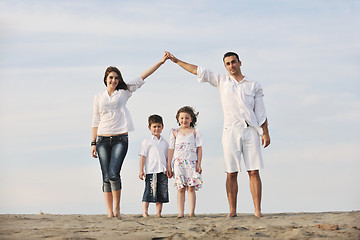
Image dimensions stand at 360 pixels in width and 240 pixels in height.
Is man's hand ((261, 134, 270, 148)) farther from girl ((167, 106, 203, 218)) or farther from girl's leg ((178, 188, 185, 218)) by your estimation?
girl's leg ((178, 188, 185, 218))

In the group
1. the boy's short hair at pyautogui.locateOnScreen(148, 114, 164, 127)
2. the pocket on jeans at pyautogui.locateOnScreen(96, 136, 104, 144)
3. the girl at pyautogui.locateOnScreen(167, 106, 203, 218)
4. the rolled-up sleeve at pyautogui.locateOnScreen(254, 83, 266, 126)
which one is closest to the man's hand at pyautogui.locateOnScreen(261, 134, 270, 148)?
the rolled-up sleeve at pyautogui.locateOnScreen(254, 83, 266, 126)

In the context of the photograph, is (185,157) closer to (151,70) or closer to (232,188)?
(232,188)

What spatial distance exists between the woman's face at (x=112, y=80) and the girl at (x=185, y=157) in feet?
3.70

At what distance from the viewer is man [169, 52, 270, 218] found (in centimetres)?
726

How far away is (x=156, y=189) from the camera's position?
8.06 m

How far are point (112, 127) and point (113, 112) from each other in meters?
0.24

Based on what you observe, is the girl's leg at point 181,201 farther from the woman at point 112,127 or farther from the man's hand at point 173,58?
the man's hand at point 173,58

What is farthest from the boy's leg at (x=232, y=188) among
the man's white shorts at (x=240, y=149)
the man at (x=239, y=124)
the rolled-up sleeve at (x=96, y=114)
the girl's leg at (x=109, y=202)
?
the rolled-up sleeve at (x=96, y=114)

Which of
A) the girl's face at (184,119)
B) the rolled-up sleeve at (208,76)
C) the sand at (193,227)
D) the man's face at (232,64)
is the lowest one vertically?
the sand at (193,227)

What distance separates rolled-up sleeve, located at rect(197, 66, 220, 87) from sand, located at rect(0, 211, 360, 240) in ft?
6.75

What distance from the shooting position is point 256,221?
7.00 meters

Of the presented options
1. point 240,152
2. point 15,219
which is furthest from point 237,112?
point 15,219

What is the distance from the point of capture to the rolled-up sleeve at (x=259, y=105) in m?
7.41

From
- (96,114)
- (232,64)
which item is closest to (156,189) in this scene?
(96,114)
